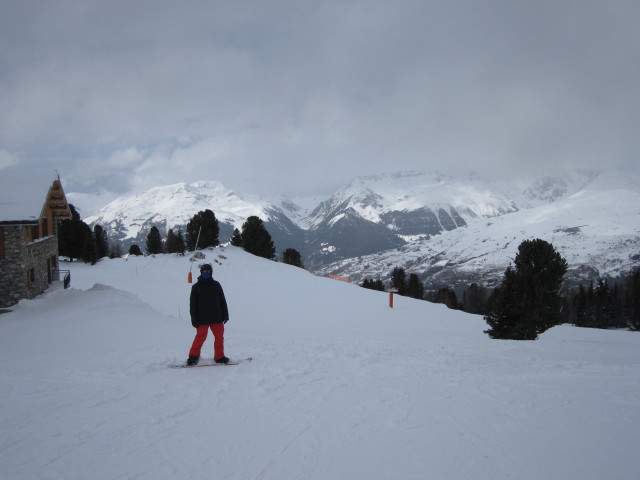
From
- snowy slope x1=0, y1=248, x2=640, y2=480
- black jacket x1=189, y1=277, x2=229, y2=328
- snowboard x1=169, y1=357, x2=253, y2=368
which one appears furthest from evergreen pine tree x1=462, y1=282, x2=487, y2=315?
black jacket x1=189, y1=277, x2=229, y2=328

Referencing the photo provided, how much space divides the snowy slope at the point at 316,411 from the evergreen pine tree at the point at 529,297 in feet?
35.1

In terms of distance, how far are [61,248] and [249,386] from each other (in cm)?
5969

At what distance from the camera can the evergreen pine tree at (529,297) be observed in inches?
856

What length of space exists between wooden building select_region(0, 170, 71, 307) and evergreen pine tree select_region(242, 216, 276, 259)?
36645mm

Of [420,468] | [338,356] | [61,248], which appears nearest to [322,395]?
[420,468]

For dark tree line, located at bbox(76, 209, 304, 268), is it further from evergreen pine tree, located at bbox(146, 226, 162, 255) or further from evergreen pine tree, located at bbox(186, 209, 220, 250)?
evergreen pine tree, located at bbox(146, 226, 162, 255)

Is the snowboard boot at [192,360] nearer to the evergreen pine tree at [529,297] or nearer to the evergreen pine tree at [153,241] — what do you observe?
the evergreen pine tree at [529,297]

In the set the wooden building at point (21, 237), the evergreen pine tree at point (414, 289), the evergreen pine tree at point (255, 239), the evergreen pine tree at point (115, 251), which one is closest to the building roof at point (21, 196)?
the wooden building at point (21, 237)

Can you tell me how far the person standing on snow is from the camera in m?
9.03

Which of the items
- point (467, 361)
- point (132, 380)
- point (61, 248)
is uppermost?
point (61, 248)

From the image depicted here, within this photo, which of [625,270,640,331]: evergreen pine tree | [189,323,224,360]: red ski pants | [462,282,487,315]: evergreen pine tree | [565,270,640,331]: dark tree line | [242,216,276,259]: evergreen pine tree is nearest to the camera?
[189,323,224,360]: red ski pants

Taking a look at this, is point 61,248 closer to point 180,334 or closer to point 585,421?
point 180,334

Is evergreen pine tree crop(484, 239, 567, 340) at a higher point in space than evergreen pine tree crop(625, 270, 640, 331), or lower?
higher

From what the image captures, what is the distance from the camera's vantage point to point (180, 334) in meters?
13.3
